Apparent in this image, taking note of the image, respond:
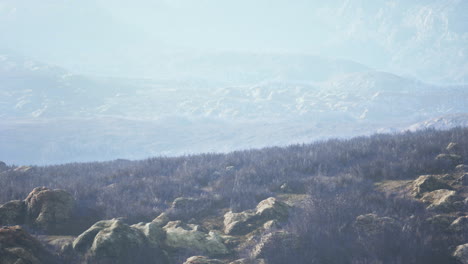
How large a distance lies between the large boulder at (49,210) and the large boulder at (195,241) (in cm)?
224

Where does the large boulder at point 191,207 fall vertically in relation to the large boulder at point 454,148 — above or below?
below

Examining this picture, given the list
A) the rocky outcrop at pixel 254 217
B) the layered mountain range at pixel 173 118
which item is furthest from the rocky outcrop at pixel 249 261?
the layered mountain range at pixel 173 118

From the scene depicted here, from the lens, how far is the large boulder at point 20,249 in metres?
4.88

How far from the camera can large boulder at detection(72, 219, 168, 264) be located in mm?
5414

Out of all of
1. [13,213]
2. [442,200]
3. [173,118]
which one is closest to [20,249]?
[13,213]

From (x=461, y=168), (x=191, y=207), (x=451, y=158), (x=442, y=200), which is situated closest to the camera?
(x=442, y=200)

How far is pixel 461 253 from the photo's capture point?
16.8 ft

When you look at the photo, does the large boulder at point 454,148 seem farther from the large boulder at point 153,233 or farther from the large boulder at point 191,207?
the large boulder at point 153,233

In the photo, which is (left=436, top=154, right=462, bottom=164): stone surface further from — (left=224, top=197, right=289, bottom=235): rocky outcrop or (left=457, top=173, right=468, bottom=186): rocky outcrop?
(left=224, top=197, right=289, bottom=235): rocky outcrop

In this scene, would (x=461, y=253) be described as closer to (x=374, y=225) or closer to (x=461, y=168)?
(x=374, y=225)

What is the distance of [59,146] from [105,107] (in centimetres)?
6712

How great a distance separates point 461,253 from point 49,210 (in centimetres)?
717

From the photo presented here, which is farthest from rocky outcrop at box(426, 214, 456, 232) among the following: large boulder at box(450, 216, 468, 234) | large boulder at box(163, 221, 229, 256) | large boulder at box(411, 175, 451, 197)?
large boulder at box(163, 221, 229, 256)

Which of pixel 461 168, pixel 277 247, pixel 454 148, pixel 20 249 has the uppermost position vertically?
pixel 454 148
